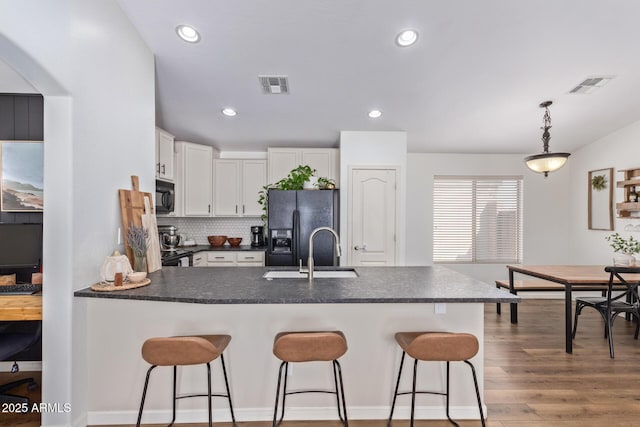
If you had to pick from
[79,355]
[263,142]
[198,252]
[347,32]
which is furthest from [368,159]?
[79,355]

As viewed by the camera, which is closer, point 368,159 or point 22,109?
point 22,109

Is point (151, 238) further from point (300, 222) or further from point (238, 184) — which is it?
point (238, 184)

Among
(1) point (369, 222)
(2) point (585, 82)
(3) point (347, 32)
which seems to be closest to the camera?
(3) point (347, 32)

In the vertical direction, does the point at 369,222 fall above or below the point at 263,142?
below

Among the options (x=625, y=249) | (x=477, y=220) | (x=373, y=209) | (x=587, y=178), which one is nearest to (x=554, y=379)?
(x=625, y=249)

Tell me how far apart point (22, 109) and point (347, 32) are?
109 inches

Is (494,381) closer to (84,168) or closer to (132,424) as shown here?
(132,424)

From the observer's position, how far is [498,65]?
2936mm

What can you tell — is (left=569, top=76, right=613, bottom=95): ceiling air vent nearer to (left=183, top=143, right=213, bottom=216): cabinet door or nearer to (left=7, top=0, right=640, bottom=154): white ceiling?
(left=7, top=0, right=640, bottom=154): white ceiling

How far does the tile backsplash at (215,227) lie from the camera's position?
4.96 metres

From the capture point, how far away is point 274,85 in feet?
10.7

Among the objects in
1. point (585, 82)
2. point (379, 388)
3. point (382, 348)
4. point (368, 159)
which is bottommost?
point (379, 388)

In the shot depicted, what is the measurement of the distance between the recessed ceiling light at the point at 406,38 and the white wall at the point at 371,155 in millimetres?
1609

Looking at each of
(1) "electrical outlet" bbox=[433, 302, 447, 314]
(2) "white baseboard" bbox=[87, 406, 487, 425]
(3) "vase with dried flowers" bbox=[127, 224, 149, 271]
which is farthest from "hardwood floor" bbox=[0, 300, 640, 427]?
(3) "vase with dried flowers" bbox=[127, 224, 149, 271]
